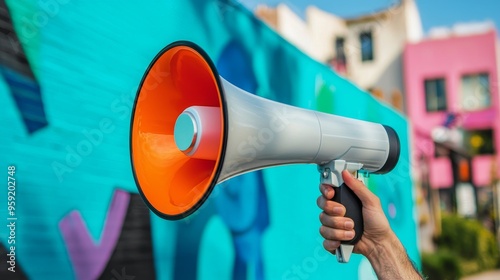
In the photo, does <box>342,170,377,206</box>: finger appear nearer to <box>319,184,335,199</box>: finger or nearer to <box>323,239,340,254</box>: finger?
<box>319,184,335,199</box>: finger

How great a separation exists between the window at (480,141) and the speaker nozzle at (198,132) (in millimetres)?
20114

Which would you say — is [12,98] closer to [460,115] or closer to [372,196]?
[372,196]

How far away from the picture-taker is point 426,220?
13156mm

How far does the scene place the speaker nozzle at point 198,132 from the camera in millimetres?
1586

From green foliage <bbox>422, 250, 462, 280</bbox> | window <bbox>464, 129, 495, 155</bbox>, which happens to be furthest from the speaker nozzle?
window <bbox>464, 129, 495, 155</bbox>

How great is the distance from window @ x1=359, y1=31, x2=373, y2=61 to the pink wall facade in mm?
1776

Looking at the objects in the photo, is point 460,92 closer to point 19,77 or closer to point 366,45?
point 366,45

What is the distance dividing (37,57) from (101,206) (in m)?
0.63

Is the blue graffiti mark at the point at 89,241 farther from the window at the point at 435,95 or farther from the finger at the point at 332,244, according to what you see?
the window at the point at 435,95

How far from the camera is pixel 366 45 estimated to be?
22031 millimetres

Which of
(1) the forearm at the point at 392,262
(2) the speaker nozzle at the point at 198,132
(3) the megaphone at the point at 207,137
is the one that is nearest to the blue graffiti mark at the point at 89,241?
(3) the megaphone at the point at 207,137

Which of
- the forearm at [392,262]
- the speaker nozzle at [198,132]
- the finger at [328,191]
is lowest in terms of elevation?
the forearm at [392,262]

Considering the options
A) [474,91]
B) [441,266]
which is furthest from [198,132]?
[474,91]

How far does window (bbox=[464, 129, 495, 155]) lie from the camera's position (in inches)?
798
